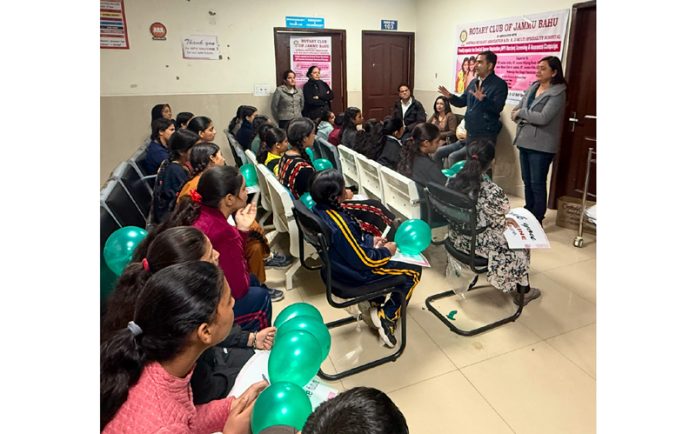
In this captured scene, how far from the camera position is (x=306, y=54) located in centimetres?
578

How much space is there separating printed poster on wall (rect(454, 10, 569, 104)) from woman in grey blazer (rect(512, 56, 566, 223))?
0.70 m

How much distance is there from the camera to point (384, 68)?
20.4 feet

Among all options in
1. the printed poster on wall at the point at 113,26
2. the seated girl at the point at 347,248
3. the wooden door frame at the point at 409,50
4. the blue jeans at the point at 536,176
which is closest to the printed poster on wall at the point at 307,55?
the wooden door frame at the point at 409,50

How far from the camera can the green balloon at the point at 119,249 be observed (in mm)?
1749

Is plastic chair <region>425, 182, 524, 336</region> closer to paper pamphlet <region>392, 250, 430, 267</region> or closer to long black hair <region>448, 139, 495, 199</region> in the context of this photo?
long black hair <region>448, 139, 495, 199</region>

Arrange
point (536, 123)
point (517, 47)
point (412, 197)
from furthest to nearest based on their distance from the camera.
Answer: point (517, 47) → point (536, 123) → point (412, 197)

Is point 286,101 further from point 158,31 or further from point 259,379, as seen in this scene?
point 259,379

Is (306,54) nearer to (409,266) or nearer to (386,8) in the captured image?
(386,8)

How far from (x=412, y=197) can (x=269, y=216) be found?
6.07 feet

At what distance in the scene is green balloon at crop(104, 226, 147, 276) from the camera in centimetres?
175

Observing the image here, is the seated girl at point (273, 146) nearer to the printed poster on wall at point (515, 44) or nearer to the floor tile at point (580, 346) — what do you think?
the floor tile at point (580, 346)

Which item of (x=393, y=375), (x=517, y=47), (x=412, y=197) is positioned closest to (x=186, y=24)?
(x=517, y=47)

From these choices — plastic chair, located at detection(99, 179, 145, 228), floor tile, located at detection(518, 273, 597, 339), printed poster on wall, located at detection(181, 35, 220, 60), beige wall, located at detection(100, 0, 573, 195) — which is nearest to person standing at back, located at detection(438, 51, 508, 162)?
beige wall, located at detection(100, 0, 573, 195)

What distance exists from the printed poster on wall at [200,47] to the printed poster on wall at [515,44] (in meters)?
3.18
